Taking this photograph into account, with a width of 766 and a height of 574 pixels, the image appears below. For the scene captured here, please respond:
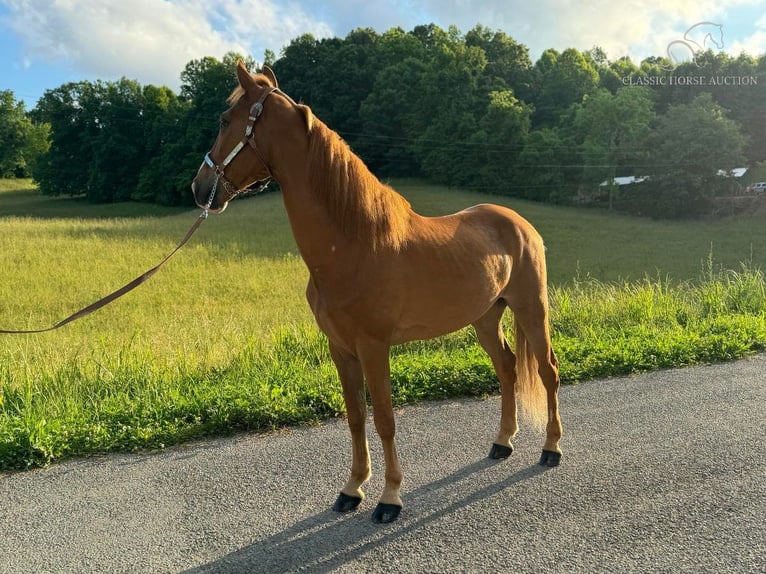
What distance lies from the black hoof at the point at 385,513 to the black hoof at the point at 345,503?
0.16 m

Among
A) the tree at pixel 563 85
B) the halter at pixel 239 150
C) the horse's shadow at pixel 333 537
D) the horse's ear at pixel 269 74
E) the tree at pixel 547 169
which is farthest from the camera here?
the tree at pixel 563 85

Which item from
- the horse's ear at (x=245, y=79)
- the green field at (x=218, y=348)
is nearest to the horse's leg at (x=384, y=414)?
the green field at (x=218, y=348)

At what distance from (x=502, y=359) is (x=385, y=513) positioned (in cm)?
153

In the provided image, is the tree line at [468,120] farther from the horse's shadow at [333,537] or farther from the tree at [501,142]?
the horse's shadow at [333,537]

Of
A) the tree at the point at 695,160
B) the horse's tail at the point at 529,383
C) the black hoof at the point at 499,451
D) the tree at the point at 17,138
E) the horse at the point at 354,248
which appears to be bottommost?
the black hoof at the point at 499,451

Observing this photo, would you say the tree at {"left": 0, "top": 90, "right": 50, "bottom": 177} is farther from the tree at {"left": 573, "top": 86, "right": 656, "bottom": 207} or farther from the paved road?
the paved road

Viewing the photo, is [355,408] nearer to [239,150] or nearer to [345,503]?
[345,503]

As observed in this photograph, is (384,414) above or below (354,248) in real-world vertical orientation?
below

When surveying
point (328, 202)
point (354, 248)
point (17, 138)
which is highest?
point (17, 138)

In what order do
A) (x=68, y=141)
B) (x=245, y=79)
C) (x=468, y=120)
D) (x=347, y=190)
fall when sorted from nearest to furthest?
(x=245, y=79)
(x=347, y=190)
(x=468, y=120)
(x=68, y=141)

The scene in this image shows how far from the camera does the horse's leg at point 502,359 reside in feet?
12.1

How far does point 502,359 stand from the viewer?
3.83 meters

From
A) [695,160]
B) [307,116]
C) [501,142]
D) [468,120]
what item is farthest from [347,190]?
[468,120]

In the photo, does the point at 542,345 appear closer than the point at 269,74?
No
